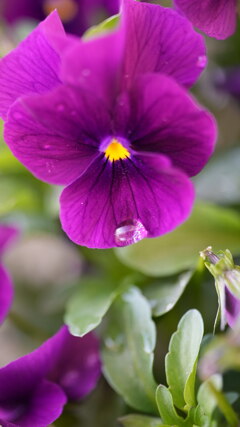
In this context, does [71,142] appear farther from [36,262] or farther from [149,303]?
[36,262]

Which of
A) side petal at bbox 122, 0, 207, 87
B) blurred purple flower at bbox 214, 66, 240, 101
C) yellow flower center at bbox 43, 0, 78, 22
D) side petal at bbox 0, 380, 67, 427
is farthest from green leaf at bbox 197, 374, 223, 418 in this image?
yellow flower center at bbox 43, 0, 78, 22

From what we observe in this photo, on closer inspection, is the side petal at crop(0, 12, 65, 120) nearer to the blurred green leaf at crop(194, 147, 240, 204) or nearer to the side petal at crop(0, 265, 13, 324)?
the side petal at crop(0, 265, 13, 324)

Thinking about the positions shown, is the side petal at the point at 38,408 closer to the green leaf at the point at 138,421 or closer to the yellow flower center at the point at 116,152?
the green leaf at the point at 138,421

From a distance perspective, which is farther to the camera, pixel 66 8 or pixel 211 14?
pixel 66 8

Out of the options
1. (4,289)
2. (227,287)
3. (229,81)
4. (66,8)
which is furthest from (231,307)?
(66,8)

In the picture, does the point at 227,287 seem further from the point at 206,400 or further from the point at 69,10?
the point at 69,10

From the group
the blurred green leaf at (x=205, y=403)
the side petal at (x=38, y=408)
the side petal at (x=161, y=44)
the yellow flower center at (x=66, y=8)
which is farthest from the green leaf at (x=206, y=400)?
the yellow flower center at (x=66, y=8)
